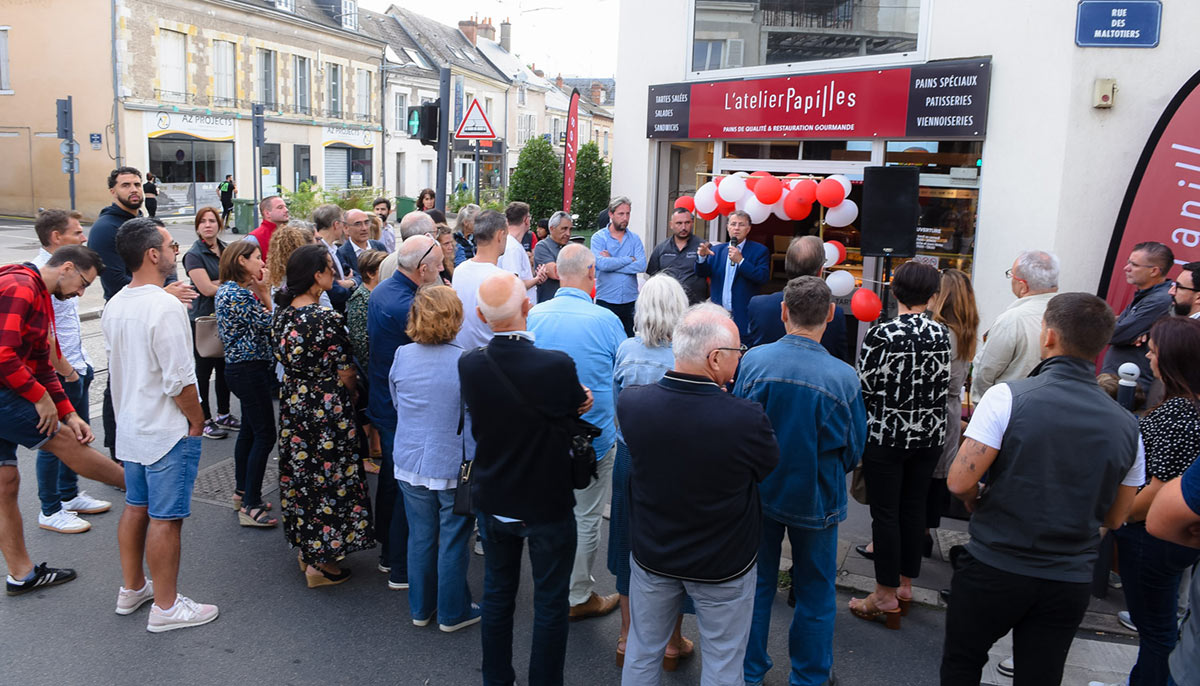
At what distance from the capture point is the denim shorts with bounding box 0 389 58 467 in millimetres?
4094

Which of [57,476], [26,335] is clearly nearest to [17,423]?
[26,335]

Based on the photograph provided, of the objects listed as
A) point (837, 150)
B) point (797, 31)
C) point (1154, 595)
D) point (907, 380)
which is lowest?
point (1154, 595)

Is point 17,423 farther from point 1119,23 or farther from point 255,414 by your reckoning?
point 1119,23

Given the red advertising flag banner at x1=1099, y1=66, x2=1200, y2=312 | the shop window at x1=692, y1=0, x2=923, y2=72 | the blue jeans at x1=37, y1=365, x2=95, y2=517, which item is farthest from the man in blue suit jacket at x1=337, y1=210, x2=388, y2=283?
the red advertising flag banner at x1=1099, y1=66, x2=1200, y2=312

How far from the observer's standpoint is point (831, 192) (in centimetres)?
794

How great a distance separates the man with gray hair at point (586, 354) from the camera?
163 inches

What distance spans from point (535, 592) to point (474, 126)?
749 centimetres

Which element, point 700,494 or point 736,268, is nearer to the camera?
point 700,494

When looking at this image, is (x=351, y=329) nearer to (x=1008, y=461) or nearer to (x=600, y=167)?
(x=1008, y=461)

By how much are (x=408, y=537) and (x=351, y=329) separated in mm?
1320

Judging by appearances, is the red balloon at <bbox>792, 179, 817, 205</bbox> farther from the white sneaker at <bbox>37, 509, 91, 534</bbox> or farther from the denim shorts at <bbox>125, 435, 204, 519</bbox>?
the white sneaker at <bbox>37, 509, 91, 534</bbox>

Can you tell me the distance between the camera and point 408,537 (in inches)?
172

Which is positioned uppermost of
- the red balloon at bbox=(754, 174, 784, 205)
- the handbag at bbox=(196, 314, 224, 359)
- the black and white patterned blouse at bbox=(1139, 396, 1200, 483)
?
the red balloon at bbox=(754, 174, 784, 205)

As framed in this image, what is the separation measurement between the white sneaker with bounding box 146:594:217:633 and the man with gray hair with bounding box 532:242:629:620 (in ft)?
5.99
